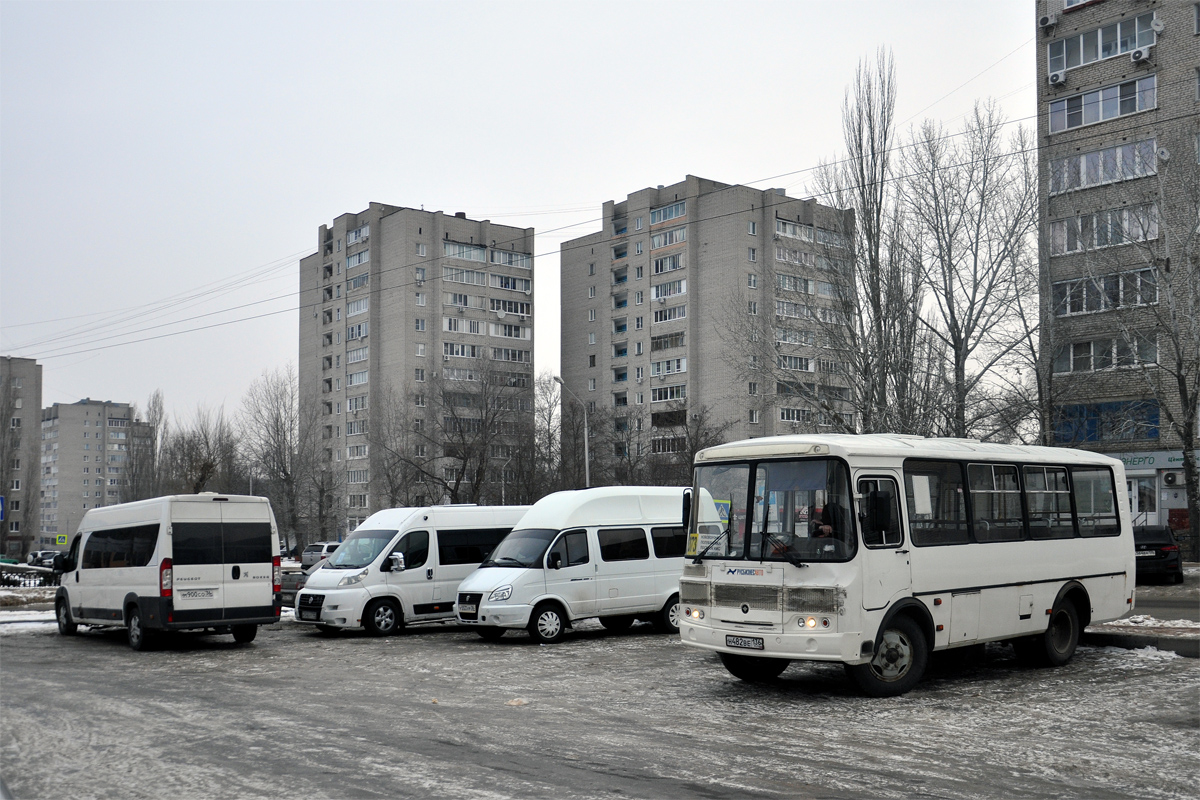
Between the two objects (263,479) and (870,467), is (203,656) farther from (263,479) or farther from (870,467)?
(263,479)

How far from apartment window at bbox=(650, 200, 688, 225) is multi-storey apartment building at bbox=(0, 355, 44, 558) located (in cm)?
5233

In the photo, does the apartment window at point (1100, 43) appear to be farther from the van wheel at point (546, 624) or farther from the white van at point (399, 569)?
the van wheel at point (546, 624)

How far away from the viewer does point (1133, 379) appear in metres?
40.5

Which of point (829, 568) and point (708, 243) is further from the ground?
point (708, 243)

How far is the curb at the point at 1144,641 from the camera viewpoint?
43.0ft

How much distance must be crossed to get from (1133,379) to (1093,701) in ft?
112

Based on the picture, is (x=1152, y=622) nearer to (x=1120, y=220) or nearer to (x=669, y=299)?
(x=1120, y=220)

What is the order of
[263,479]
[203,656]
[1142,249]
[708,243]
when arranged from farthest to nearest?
[708,243]
[263,479]
[1142,249]
[203,656]

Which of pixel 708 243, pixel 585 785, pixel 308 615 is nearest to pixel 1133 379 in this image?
pixel 308 615

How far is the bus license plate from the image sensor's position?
→ 10.9m

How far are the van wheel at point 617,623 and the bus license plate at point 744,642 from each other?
757cm

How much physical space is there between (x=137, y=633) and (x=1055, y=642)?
13935 mm

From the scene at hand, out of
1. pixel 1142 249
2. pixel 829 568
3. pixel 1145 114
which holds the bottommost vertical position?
pixel 829 568

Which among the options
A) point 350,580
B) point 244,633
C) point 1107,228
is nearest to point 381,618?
point 350,580
